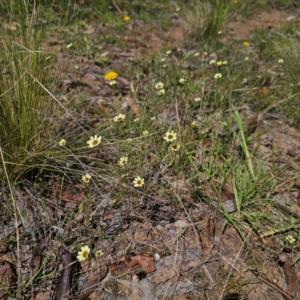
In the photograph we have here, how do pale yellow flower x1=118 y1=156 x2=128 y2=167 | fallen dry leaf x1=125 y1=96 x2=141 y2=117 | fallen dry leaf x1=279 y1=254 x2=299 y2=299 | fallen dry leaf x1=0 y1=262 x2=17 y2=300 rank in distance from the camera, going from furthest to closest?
fallen dry leaf x1=125 y1=96 x2=141 y2=117, pale yellow flower x1=118 y1=156 x2=128 y2=167, fallen dry leaf x1=279 y1=254 x2=299 y2=299, fallen dry leaf x1=0 y1=262 x2=17 y2=300

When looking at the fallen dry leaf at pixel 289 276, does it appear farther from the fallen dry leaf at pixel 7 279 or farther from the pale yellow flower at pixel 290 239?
the fallen dry leaf at pixel 7 279

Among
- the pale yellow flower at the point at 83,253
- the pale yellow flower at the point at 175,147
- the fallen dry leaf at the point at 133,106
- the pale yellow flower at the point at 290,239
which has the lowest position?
the pale yellow flower at the point at 83,253

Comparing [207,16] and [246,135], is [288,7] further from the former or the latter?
[246,135]

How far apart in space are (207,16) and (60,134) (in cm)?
258

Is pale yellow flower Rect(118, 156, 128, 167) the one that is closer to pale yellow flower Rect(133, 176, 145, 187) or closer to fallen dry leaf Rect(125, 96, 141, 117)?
pale yellow flower Rect(133, 176, 145, 187)

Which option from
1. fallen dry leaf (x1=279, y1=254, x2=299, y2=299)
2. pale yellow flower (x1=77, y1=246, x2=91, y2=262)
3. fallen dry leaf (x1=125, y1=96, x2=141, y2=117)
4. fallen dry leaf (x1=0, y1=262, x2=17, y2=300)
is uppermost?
fallen dry leaf (x1=125, y1=96, x2=141, y2=117)

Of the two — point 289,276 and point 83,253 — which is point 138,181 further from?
point 289,276

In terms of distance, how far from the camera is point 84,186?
1.67 m

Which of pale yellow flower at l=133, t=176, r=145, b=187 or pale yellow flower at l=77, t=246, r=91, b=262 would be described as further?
pale yellow flower at l=133, t=176, r=145, b=187

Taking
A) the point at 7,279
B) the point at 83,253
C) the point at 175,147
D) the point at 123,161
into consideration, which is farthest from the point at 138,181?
the point at 7,279

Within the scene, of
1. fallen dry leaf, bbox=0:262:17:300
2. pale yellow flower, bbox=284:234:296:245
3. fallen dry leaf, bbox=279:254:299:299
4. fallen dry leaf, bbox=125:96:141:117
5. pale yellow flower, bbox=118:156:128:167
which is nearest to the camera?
fallen dry leaf, bbox=0:262:17:300

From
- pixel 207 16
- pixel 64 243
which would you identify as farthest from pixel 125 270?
pixel 207 16

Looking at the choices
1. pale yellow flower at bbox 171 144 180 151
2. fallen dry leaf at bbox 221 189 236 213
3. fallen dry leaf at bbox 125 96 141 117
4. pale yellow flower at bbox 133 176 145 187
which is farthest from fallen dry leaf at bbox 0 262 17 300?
fallen dry leaf at bbox 125 96 141 117

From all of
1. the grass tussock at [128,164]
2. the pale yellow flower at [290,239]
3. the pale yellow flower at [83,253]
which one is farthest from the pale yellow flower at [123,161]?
the pale yellow flower at [290,239]
